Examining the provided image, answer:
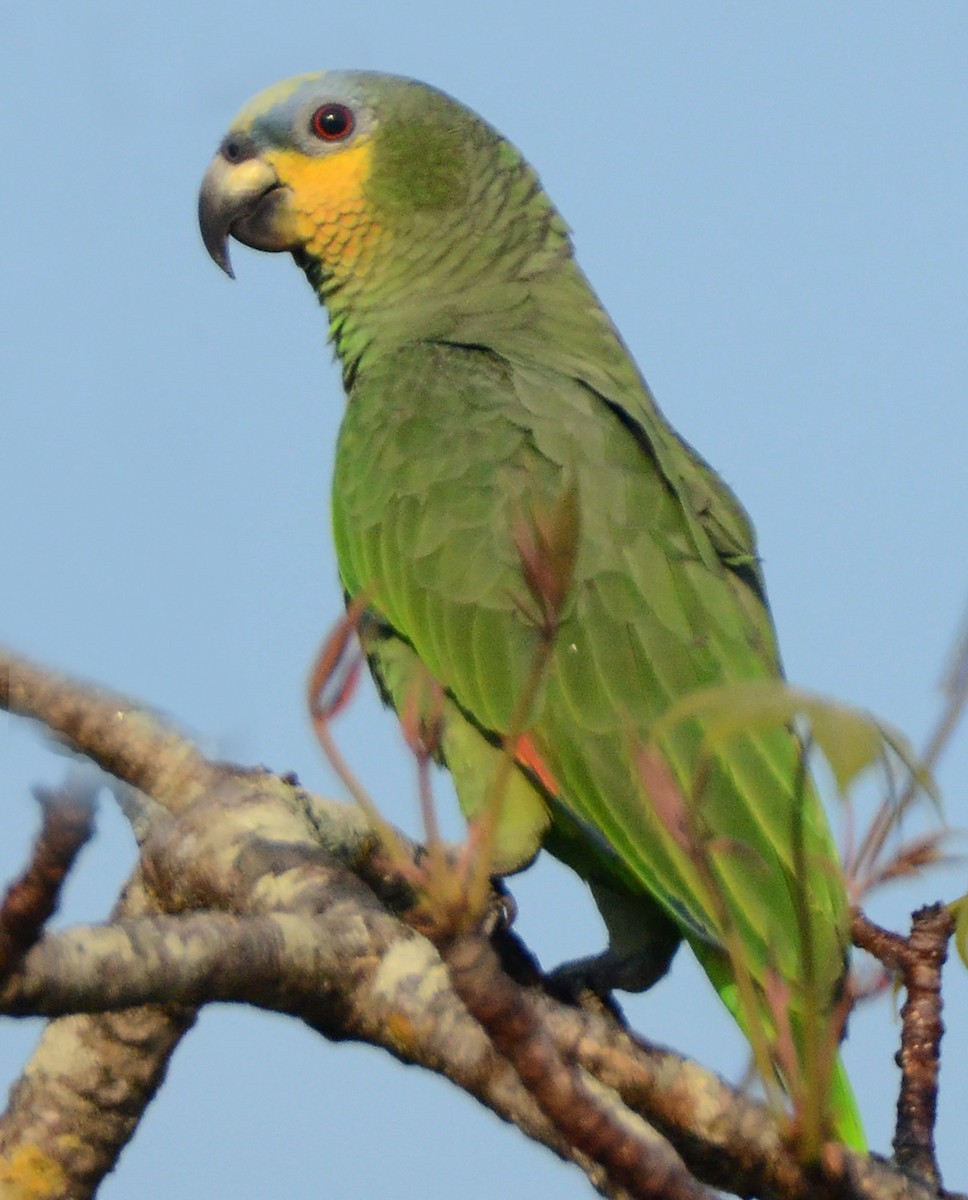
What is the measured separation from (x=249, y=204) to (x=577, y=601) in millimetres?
1551

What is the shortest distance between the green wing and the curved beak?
0.67 metres

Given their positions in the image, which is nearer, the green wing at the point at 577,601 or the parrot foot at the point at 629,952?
the green wing at the point at 577,601

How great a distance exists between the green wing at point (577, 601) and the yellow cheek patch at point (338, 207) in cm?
49

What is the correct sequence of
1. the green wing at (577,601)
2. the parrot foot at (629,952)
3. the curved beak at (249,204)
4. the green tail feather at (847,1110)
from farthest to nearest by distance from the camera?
the curved beak at (249,204)
the parrot foot at (629,952)
the green wing at (577,601)
the green tail feather at (847,1110)

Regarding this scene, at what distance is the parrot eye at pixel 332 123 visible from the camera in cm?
358

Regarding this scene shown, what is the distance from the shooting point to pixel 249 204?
12.0 ft

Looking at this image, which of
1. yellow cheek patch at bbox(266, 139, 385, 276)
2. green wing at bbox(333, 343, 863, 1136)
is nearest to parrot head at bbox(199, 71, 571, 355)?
yellow cheek patch at bbox(266, 139, 385, 276)

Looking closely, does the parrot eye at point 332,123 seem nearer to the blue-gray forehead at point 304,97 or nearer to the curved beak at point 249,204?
the blue-gray forehead at point 304,97

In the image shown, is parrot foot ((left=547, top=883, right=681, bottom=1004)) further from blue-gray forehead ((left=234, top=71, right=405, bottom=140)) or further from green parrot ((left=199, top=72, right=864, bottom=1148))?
blue-gray forehead ((left=234, top=71, right=405, bottom=140))

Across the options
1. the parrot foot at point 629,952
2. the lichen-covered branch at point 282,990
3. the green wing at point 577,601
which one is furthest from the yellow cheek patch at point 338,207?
the parrot foot at point 629,952

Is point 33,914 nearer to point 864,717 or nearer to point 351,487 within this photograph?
point 864,717

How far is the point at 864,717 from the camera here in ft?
2.62

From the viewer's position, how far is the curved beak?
3.63 meters

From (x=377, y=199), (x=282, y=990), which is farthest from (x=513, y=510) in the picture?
(x=377, y=199)
